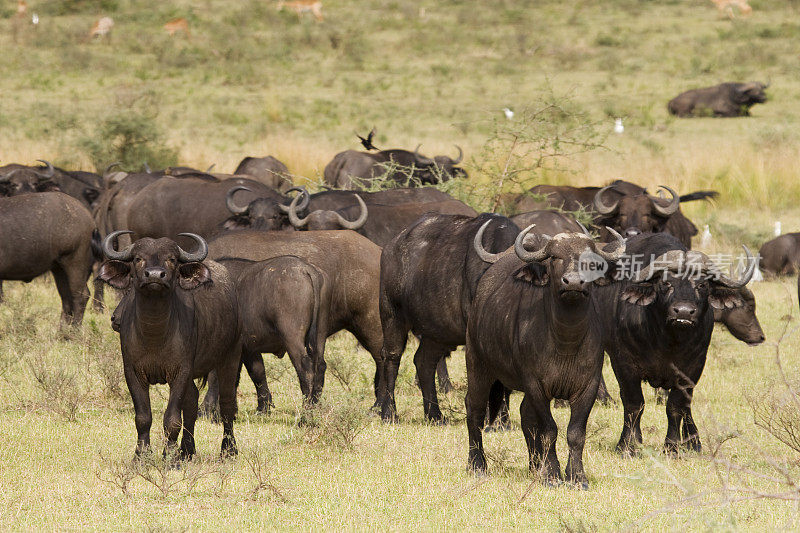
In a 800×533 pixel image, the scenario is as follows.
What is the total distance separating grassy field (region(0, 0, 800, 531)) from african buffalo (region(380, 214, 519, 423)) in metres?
0.51

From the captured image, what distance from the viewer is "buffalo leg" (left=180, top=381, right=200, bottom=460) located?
7887 mm

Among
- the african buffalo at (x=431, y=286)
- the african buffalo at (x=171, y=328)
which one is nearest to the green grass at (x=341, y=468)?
the african buffalo at (x=171, y=328)

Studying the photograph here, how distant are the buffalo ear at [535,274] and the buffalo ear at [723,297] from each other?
1.89 metres

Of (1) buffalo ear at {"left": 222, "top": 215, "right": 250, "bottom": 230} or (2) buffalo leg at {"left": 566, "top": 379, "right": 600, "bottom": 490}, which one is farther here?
(1) buffalo ear at {"left": 222, "top": 215, "right": 250, "bottom": 230}

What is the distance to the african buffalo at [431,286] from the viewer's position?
925 centimetres

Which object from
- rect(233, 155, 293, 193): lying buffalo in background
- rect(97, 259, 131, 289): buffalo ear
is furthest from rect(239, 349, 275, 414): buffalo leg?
rect(233, 155, 293, 193): lying buffalo in background

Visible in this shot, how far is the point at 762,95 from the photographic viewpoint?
33875 mm

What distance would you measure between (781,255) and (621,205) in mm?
4117

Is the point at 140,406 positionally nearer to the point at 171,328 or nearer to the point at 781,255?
the point at 171,328

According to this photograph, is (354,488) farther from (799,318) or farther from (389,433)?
(799,318)

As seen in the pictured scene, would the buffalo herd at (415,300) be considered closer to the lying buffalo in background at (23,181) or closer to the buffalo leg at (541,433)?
the buffalo leg at (541,433)

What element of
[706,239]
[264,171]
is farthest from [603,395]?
[264,171]

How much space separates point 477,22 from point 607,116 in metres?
23.0

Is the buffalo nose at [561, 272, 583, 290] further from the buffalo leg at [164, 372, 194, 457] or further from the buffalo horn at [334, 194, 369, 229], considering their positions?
the buffalo horn at [334, 194, 369, 229]
